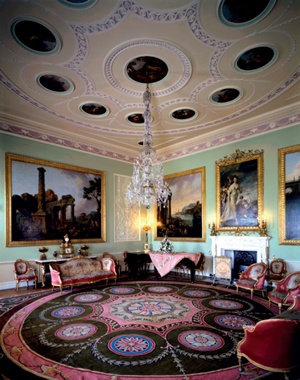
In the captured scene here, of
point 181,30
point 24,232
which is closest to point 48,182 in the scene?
point 24,232

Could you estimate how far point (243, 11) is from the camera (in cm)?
401

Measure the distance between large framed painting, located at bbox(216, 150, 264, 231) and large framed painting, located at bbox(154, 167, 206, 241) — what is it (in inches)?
34.6

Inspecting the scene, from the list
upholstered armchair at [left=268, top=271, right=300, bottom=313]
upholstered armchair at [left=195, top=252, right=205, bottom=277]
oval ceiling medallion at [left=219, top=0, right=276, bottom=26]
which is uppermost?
oval ceiling medallion at [left=219, top=0, right=276, bottom=26]

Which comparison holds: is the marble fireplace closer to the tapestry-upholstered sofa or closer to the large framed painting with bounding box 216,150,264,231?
the large framed painting with bounding box 216,150,264,231

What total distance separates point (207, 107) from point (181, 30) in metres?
3.43

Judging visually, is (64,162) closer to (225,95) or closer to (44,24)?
(44,24)

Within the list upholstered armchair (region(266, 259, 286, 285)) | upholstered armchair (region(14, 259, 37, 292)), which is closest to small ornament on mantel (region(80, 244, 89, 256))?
upholstered armchair (region(14, 259, 37, 292))

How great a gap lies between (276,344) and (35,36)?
6.18 metres

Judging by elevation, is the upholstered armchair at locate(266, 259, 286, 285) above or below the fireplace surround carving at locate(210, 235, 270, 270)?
below

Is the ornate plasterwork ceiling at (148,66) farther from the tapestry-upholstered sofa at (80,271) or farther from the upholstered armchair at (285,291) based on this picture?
the upholstered armchair at (285,291)

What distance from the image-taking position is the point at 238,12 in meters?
4.04

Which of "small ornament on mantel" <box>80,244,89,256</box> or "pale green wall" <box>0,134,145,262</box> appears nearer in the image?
"pale green wall" <box>0,134,145,262</box>

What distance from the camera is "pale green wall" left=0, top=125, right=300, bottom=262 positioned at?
304 inches

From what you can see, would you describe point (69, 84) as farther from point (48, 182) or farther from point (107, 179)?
point (107, 179)
